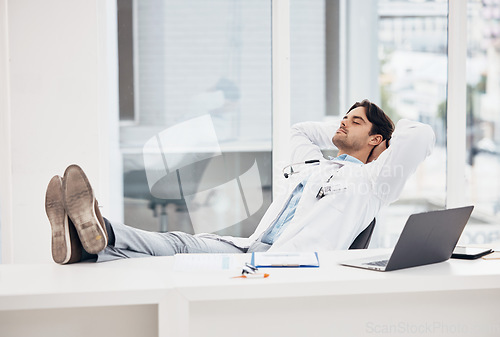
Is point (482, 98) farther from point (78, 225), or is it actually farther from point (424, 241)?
point (78, 225)

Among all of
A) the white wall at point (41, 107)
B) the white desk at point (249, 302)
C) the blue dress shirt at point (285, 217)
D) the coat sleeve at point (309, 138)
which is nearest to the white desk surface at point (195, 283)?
the white desk at point (249, 302)

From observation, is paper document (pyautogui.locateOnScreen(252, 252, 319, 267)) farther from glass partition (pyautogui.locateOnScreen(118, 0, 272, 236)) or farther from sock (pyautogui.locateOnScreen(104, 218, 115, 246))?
glass partition (pyautogui.locateOnScreen(118, 0, 272, 236))

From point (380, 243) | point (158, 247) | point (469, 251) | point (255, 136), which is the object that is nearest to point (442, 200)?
point (380, 243)

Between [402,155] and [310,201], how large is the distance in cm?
43

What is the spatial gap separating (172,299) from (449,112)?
275cm

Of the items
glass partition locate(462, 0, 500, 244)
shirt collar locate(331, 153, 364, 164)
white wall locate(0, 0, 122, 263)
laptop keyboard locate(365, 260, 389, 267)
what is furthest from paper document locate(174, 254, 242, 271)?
glass partition locate(462, 0, 500, 244)

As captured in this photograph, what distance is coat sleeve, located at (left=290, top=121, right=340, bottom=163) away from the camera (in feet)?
9.30

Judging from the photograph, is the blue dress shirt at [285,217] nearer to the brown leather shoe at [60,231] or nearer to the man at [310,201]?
the man at [310,201]

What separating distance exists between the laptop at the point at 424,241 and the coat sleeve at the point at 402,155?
1.68 feet

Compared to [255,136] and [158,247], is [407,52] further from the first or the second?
[158,247]

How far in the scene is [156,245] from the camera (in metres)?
1.97

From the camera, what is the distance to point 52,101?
320cm

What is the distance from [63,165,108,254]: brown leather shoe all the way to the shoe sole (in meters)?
0.03

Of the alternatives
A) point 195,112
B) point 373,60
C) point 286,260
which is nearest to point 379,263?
point 286,260
